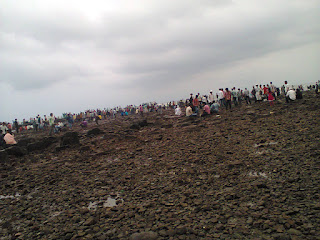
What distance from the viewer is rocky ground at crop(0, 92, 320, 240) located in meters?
3.84

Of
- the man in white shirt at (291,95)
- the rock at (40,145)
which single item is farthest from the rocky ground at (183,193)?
the man in white shirt at (291,95)

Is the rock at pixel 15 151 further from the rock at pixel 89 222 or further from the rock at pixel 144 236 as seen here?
the rock at pixel 144 236

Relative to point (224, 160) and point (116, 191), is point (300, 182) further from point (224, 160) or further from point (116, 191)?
point (116, 191)

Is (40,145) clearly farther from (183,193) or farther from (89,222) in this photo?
(183,193)

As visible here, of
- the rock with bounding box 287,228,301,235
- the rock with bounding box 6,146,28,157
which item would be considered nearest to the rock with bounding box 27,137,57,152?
the rock with bounding box 6,146,28,157

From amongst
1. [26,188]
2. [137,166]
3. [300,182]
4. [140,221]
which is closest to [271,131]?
[300,182]

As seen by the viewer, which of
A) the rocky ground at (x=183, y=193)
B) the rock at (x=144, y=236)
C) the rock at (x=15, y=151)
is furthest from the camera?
the rock at (x=15, y=151)

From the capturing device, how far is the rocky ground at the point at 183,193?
151 inches

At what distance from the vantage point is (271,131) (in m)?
9.95

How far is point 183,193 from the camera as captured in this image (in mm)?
5414

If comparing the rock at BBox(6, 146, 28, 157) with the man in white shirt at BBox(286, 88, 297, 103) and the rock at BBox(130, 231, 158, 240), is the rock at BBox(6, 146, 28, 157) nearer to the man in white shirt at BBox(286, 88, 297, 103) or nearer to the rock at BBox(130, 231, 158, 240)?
the rock at BBox(130, 231, 158, 240)

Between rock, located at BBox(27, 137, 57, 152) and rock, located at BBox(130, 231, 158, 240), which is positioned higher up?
rock, located at BBox(27, 137, 57, 152)

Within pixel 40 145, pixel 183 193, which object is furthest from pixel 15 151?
pixel 183 193

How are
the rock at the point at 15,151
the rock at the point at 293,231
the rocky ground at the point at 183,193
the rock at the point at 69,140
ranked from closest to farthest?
the rock at the point at 293,231 < the rocky ground at the point at 183,193 < the rock at the point at 15,151 < the rock at the point at 69,140
